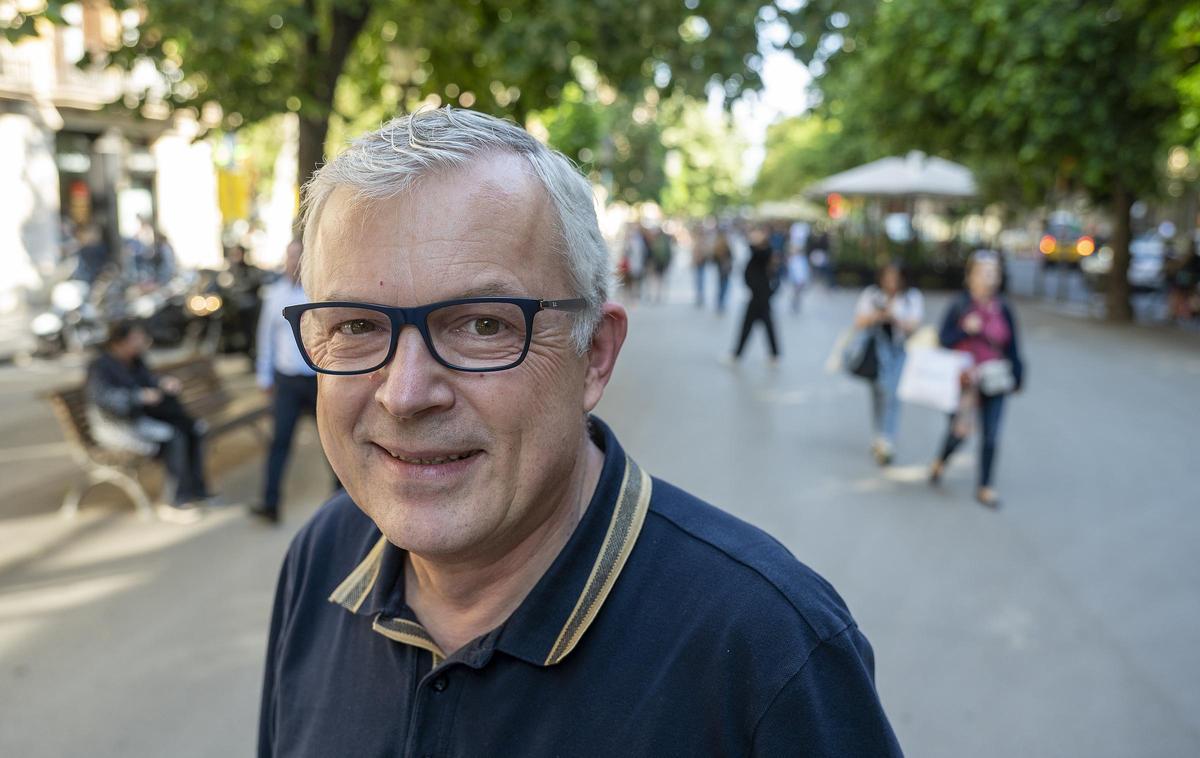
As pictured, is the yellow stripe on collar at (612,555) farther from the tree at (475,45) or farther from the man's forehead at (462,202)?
the tree at (475,45)

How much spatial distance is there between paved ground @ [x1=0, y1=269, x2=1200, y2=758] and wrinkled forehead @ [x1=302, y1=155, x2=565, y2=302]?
131 inches

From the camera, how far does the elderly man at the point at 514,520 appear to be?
4.43 ft

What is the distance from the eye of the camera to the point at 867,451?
912cm

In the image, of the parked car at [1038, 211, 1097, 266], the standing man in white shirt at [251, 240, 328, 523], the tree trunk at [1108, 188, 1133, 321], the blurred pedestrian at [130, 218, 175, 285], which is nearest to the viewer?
the standing man in white shirt at [251, 240, 328, 523]

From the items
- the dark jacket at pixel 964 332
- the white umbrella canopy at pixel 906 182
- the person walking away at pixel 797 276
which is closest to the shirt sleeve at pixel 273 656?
the dark jacket at pixel 964 332

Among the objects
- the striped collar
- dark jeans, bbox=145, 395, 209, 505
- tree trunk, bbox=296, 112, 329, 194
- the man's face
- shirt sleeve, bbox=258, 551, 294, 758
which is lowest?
dark jeans, bbox=145, 395, 209, 505

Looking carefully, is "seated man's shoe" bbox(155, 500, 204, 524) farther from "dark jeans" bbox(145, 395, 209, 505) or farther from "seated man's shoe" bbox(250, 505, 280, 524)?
"seated man's shoe" bbox(250, 505, 280, 524)

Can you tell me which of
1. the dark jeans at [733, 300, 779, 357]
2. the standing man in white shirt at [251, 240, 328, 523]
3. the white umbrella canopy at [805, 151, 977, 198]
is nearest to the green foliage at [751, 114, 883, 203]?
the white umbrella canopy at [805, 151, 977, 198]

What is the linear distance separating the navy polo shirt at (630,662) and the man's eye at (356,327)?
41cm

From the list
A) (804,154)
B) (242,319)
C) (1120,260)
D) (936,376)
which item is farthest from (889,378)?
(804,154)

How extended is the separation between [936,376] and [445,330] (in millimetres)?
6724

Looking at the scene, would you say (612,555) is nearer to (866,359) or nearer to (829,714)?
(829,714)

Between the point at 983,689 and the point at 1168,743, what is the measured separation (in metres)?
0.72

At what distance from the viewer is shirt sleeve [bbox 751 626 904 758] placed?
1306mm
